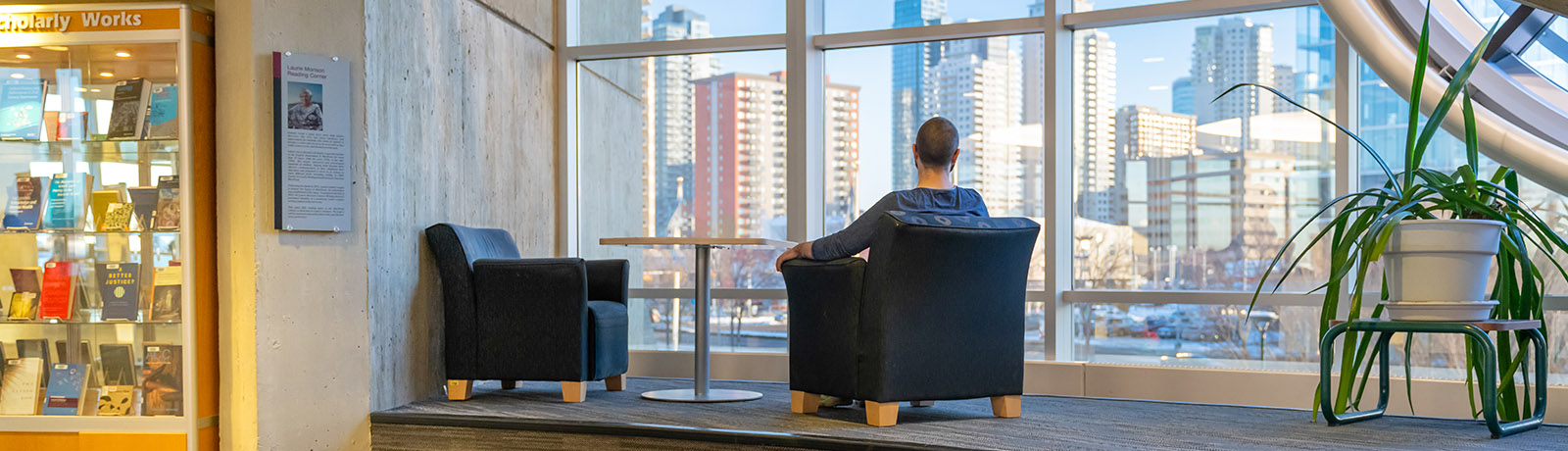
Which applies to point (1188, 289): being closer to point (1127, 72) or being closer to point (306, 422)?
point (1127, 72)

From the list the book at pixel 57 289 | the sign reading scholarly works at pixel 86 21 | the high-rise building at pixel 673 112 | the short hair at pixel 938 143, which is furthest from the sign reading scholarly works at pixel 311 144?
the short hair at pixel 938 143

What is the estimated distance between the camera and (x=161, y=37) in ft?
13.7

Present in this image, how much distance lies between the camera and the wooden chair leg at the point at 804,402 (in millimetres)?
4284

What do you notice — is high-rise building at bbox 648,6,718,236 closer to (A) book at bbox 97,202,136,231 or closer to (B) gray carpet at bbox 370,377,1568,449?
(B) gray carpet at bbox 370,377,1568,449

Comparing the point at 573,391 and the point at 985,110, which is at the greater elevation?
the point at 985,110

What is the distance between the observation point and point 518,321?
4.66m

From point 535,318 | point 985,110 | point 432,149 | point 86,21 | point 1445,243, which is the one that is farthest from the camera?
point 985,110

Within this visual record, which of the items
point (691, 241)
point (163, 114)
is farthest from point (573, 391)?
point (163, 114)

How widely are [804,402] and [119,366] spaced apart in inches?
97.7

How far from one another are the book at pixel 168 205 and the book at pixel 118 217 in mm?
91

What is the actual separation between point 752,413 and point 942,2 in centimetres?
232

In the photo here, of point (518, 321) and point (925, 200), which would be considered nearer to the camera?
point (925, 200)

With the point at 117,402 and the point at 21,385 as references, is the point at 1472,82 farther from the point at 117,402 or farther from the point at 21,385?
the point at 21,385

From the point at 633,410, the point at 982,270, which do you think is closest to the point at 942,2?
the point at 982,270
